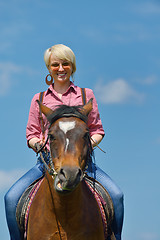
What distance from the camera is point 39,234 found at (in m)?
8.16

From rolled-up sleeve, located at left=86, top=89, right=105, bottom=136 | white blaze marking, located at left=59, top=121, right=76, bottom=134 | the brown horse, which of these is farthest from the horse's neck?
rolled-up sleeve, located at left=86, top=89, right=105, bottom=136

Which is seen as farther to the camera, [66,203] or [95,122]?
[95,122]

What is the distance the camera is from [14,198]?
31.7ft

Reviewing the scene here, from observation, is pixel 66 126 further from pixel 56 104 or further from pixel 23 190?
pixel 23 190

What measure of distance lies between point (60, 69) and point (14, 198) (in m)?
3.03

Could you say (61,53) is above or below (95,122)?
above

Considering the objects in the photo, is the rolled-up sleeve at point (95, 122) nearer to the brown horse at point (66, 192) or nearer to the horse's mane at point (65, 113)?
the brown horse at point (66, 192)

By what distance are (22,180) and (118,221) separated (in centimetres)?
232

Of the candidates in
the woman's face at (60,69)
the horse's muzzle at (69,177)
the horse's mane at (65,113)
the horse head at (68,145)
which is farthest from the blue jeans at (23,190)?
the horse's muzzle at (69,177)

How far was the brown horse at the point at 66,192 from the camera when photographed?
288 inches

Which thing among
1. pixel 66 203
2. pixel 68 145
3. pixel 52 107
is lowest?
pixel 66 203

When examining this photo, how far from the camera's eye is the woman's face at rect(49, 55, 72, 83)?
9977 millimetres

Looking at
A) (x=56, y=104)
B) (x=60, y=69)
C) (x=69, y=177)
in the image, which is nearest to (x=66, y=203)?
(x=69, y=177)

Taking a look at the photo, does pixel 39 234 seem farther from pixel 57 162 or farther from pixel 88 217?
pixel 57 162
